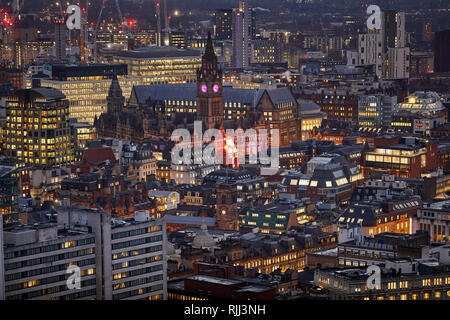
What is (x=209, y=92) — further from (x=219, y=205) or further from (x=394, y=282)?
(x=394, y=282)

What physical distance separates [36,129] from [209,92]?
1327 inches

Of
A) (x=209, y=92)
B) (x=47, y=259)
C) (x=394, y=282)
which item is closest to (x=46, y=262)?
(x=47, y=259)

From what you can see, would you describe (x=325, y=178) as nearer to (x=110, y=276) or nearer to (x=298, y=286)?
(x=298, y=286)

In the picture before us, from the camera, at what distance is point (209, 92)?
181875 millimetres

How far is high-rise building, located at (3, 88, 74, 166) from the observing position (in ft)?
512

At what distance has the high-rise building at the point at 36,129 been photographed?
512 feet

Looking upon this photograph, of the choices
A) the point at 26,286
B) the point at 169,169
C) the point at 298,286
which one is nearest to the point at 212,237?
the point at 298,286

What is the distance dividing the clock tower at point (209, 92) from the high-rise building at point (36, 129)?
89.9 feet

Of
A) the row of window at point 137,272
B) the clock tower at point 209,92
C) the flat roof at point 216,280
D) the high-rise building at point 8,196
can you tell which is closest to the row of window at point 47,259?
the row of window at point 137,272

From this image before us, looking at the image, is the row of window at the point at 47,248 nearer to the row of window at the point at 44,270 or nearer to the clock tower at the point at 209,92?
the row of window at the point at 44,270

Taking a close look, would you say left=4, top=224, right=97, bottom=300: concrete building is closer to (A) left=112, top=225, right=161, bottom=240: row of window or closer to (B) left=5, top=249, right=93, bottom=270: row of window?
(B) left=5, top=249, right=93, bottom=270: row of window

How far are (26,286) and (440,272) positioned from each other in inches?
1073

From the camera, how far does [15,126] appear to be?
6201 inches
